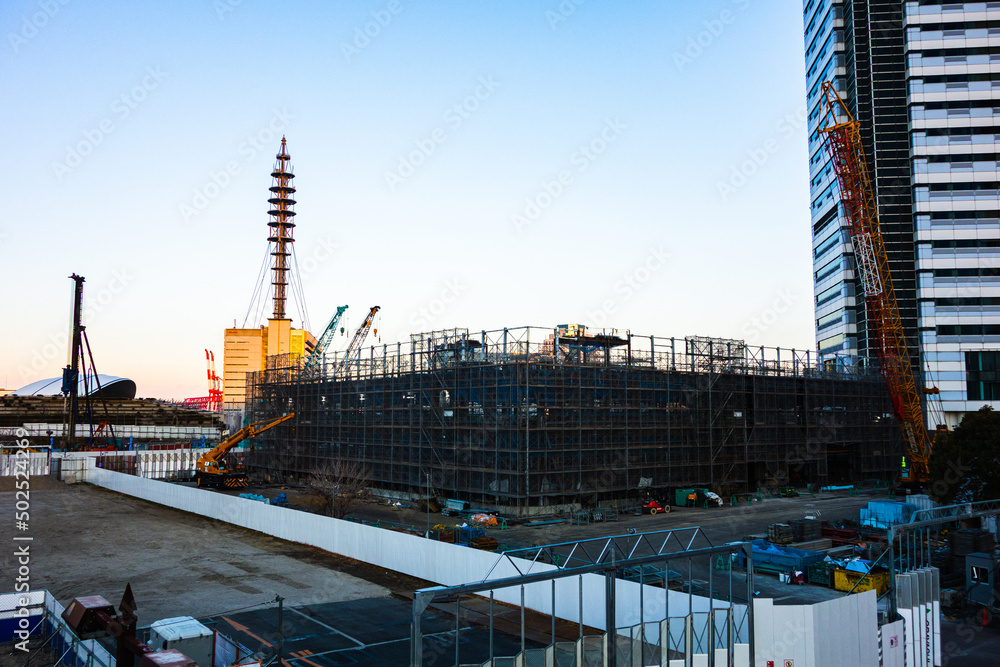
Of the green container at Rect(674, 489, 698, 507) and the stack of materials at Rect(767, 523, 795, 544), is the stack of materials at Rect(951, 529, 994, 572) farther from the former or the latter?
the green container at Rect(674, 489, 698, 507)

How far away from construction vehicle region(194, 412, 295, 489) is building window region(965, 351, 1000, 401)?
223 feet

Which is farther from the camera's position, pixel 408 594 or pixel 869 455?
pixel 869 455

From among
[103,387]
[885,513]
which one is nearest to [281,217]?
[103,387]

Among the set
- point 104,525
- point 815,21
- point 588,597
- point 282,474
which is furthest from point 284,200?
point 588,597

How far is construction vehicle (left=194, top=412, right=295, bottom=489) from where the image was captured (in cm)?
5712

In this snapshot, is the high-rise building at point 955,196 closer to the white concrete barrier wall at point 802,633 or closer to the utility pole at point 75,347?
the white concrete barrier wall at point 802,633

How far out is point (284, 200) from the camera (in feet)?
450

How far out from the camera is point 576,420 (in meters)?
44.9

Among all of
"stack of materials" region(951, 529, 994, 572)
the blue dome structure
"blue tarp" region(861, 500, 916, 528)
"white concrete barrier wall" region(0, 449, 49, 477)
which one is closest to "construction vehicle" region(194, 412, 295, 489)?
"white concrete barrier wall" region(0, 449, 49, 477)

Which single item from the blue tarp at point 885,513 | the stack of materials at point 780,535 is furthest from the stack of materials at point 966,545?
the blue tarp at point 885,513

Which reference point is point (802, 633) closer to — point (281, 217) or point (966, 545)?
point (966, 545)

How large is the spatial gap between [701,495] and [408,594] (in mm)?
29581

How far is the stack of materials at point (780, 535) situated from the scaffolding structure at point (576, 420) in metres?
13.7

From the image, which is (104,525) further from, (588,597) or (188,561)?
(588,597)
